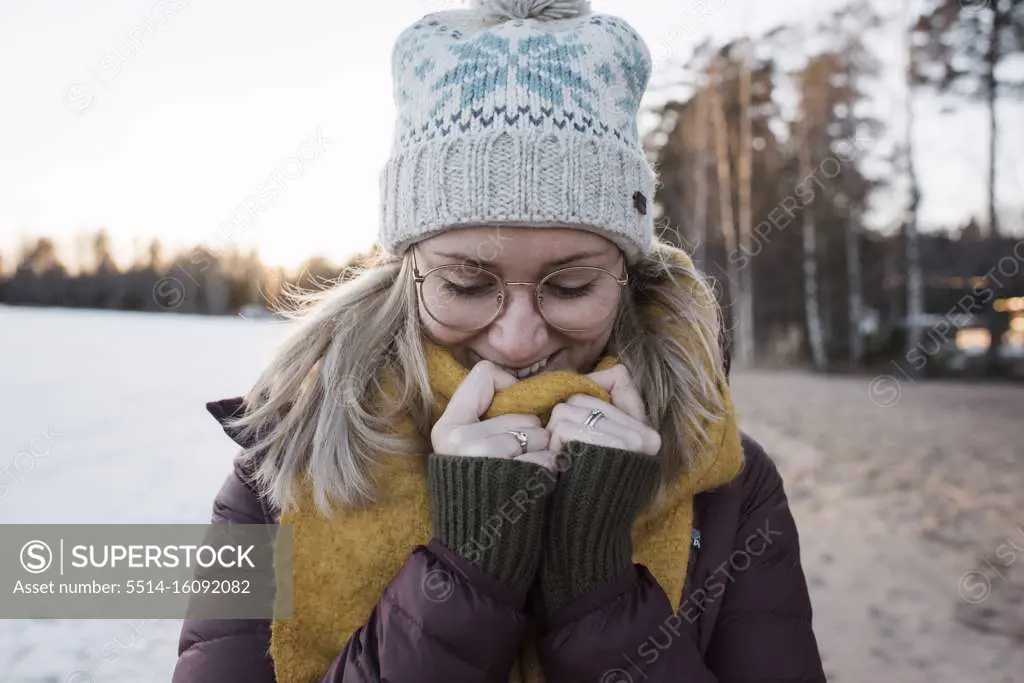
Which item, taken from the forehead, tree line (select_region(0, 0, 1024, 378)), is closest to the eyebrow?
the forehead

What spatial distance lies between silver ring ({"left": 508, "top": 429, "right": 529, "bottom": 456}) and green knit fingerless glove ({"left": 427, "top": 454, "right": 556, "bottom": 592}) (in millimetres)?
70

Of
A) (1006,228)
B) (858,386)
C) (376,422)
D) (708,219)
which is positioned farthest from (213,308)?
(376,422)

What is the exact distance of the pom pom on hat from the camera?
5.85ft

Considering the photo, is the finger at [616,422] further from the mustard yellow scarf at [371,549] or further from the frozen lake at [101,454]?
the frozen lake at [101,454]

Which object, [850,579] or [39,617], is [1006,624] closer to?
[850,579]

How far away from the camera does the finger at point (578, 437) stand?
5.08 feet

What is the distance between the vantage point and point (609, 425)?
5.19ft

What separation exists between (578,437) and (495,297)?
35 cm

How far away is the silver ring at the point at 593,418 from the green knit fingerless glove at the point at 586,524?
54 millimetres

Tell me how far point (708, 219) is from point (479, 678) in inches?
964

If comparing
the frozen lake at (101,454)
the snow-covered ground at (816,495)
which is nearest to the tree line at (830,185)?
the snow-covered ground at (816,495)

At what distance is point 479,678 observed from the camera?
1.41 meters

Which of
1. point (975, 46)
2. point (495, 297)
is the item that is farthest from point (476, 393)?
point (975, 46)

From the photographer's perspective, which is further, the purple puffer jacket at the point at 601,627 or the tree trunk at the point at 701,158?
the tree trunk at the point at 701,158
